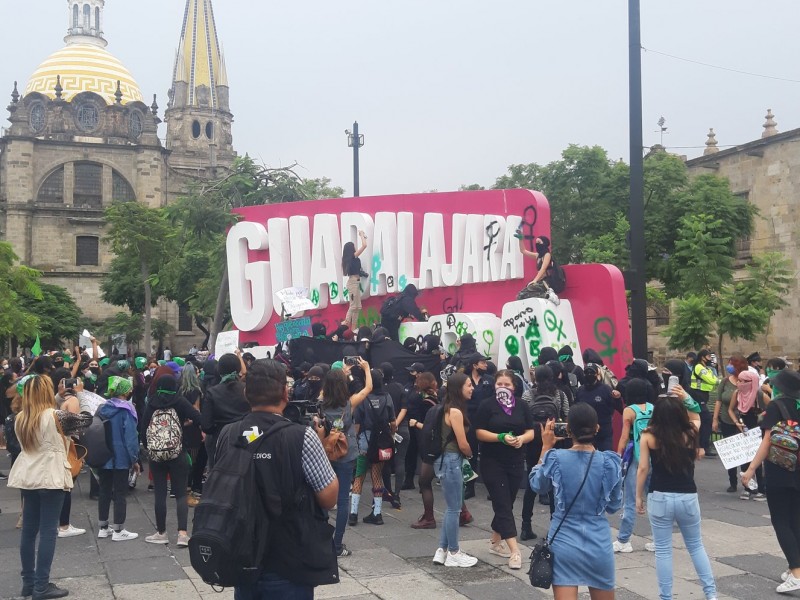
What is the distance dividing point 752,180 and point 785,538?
84.3 feet

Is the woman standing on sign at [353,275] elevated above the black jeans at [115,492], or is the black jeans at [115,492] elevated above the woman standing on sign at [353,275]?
the woman standing on sign at [353,275]

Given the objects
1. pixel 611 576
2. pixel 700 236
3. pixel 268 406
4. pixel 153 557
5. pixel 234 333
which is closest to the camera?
pixel 268 406

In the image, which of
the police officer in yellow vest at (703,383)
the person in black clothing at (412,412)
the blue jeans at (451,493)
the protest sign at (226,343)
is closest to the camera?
the blue jeans at (451,493)

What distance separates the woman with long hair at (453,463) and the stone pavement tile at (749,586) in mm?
2012

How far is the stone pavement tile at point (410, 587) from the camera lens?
255 inches

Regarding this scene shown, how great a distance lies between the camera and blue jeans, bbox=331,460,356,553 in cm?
739

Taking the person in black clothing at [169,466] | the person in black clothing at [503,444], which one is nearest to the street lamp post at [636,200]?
the person in black clothing at [503,444]

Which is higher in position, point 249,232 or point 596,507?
point 249,232

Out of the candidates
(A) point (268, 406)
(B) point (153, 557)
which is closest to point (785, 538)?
(A) point (268, 406)

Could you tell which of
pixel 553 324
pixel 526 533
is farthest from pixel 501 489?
pixel 553 324

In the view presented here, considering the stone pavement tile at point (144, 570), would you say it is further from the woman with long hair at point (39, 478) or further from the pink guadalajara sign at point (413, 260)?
the pink guadalajara sign at point (413, 260)

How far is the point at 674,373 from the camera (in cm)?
870

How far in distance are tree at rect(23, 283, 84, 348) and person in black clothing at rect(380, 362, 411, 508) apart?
45.0 metres

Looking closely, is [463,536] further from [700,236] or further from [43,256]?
[43,256]
